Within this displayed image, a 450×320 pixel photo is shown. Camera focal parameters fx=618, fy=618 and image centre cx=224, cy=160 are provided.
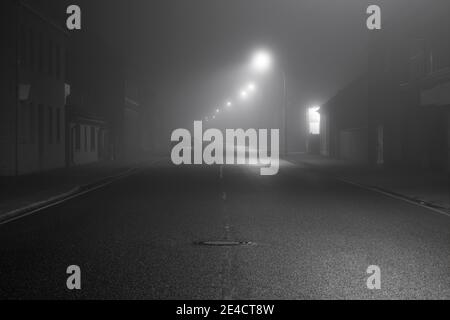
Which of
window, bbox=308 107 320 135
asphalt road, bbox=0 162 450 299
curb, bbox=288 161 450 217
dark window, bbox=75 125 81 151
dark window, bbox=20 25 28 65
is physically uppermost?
dark window, bbox=20 25 28 65

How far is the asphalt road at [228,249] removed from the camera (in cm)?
657

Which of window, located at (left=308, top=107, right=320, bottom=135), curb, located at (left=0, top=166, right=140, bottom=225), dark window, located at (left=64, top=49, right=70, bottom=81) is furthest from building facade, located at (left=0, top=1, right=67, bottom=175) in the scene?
window, located at (left=308, top=107, right=320, bottom=135)

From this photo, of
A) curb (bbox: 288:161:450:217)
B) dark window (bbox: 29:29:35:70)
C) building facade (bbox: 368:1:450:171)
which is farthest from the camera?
dark window (bbox: 29:29:35:70)

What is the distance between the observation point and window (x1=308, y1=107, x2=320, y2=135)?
5744 cm

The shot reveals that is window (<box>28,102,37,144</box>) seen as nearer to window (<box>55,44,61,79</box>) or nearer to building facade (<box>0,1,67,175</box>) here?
building facade (<box>0,1,67,175</box>)

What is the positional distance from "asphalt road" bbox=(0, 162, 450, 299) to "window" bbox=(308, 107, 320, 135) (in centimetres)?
4156

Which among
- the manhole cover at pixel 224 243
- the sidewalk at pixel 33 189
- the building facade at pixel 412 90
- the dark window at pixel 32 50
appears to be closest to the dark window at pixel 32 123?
the dark window at pixel 32 50

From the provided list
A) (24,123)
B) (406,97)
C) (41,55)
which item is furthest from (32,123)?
(406,97)

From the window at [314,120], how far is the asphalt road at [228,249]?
41.6 meters

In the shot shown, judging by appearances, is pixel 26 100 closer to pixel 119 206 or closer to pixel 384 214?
pixel 119 206

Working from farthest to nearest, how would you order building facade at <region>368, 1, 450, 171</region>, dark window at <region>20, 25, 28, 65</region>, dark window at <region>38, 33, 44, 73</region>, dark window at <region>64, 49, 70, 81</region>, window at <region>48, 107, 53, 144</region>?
dark window at <region>64, 49, 70, 81</region>
window at <region>48, 107, 53, 144</region>
dark window at <region>38, 33, 44, 73</region>
building facade at <region>368, 1, 450, 171</region>
dark window at <region>20, 25, 28, 65</region>

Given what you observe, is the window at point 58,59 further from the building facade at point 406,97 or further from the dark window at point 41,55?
the building facade at point 406,97

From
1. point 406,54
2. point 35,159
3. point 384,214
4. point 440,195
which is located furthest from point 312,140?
point 384,214

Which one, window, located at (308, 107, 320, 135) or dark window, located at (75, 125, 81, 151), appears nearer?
dark window, located at (75, 125, 81, 151)
